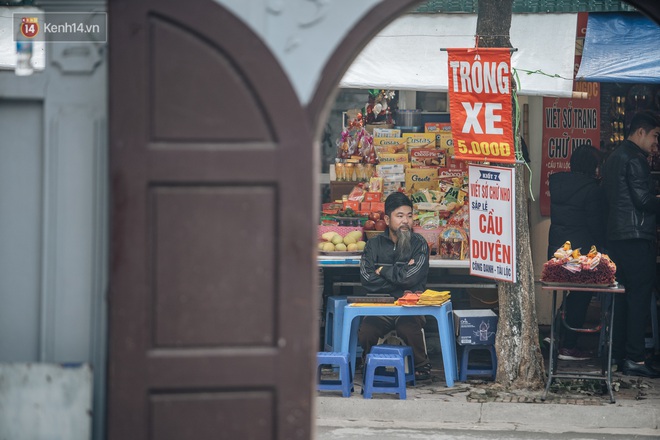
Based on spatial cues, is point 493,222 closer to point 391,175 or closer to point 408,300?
point 408,300

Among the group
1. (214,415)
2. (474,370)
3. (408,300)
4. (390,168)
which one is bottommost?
(474,370)

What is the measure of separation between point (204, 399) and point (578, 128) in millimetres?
7468

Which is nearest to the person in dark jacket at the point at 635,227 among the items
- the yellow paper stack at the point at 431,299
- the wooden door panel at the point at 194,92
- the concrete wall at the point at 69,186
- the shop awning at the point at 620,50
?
the shop awning at the point at 620,50

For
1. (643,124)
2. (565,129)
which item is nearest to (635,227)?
(643,124)

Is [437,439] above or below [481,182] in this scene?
below

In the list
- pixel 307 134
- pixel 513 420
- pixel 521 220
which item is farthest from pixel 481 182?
pixel 307 134

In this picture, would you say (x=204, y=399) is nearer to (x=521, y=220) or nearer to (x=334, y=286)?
(x=521, y=220)

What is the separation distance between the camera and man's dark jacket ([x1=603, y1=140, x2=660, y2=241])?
928 cm

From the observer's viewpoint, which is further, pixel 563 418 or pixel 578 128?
pixel 578 128

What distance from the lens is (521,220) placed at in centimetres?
885

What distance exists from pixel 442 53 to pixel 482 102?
4.45 feet

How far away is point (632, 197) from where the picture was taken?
934 cm

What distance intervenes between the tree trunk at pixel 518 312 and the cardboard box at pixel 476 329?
22cm

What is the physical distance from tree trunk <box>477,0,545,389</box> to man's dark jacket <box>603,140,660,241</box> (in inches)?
43.1
